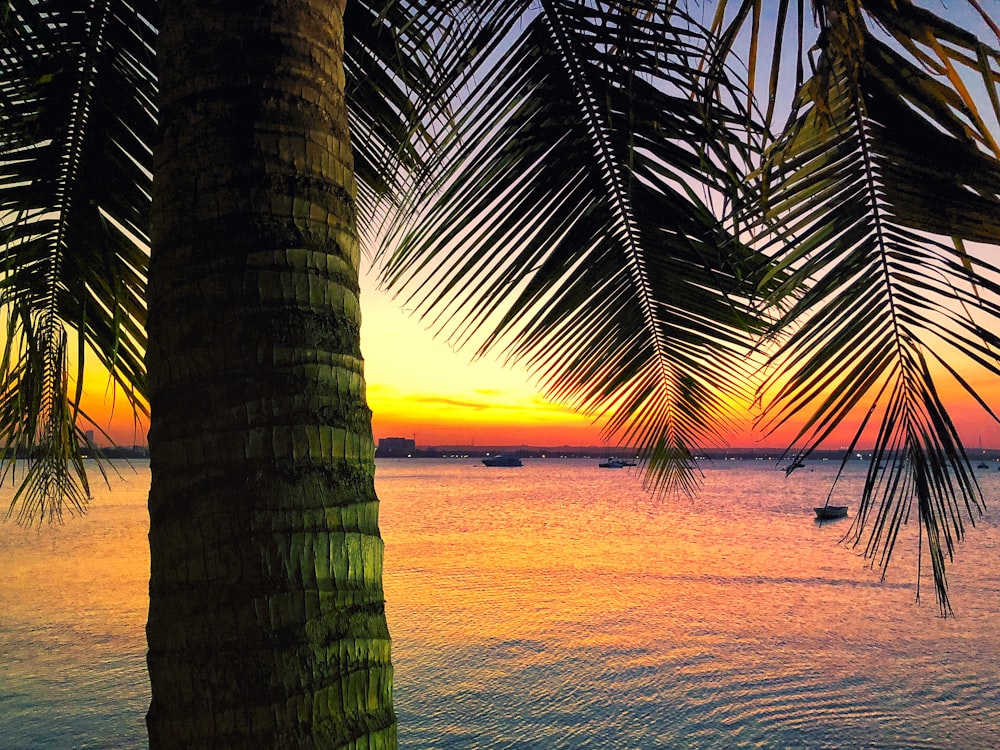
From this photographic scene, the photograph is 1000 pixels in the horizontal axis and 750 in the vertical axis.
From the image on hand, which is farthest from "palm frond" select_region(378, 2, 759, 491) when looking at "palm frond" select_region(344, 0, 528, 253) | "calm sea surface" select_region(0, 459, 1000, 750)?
"calm sea surface" select_region(0, 459, 1000, 750)

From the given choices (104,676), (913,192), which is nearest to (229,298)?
(913,192)

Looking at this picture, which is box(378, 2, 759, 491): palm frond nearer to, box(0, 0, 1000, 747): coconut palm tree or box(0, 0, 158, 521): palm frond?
box(0, 0, 1000, 747): coconut palm tree

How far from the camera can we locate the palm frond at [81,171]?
2420 millimetres

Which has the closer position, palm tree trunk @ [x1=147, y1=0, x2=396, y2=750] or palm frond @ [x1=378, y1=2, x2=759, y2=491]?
palm tree trunk @ [x1=147, y1=0, x2=396, y2=750]

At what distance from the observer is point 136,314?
258cm

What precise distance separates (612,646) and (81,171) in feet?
51.6

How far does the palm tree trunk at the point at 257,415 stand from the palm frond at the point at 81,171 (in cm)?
149

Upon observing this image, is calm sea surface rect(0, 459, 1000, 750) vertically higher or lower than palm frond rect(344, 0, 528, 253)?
lower

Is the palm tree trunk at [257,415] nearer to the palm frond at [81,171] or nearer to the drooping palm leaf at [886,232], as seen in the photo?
the drooping palm leaf at [886,232]

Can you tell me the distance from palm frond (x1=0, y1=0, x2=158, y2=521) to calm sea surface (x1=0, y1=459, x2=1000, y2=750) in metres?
9.26

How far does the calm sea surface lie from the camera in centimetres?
1077

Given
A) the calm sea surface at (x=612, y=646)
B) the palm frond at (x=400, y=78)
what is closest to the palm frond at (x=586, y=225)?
the palm frond at (x=400, y=78)

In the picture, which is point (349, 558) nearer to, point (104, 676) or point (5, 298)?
point (5, 298)

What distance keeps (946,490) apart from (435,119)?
1.71 m
